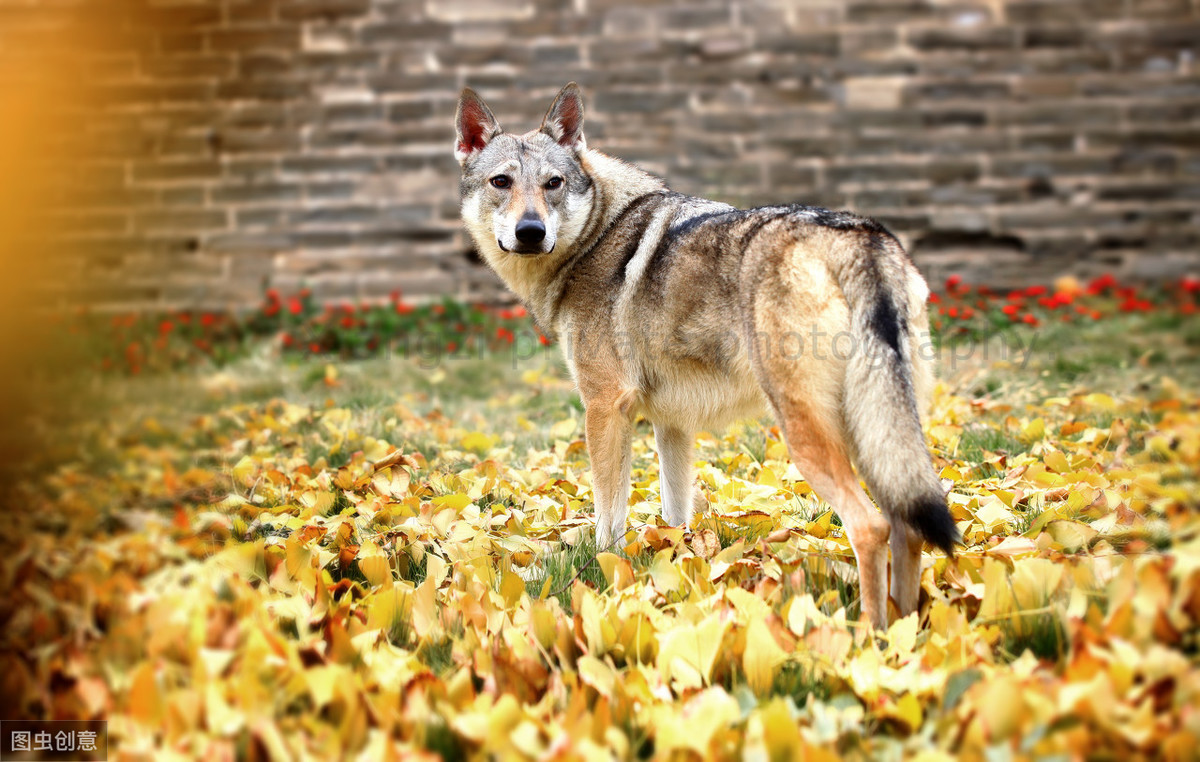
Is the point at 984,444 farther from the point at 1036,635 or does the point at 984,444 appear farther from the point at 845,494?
the point at 1036,635

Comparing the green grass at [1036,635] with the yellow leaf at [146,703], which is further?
the green grass at [1036,635]

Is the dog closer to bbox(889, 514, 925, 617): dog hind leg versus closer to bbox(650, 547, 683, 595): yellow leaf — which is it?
bbox(889, 514, 925, 617): dog hind leg

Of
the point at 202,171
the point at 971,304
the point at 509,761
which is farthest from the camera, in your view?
the point at 202,171

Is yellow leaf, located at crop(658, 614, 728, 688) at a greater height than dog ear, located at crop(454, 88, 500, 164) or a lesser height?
lesser

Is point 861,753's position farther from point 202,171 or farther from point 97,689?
point 202,171

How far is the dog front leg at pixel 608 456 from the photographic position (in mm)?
3143

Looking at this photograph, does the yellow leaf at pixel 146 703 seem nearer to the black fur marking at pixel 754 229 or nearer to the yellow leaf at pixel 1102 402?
the black fur marking at pixel 754 229

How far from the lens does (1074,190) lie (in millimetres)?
8164

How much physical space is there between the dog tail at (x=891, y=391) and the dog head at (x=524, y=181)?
52.9 inches

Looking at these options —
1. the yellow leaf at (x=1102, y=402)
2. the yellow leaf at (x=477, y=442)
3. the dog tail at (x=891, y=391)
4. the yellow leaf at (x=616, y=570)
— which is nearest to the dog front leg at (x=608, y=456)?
the yellow leaf at (x=616, y=570)

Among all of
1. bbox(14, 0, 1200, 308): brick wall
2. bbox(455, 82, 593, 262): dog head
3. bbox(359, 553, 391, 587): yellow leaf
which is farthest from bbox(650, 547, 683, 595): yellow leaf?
bbox(14, 0, 1200, 308): brick wall

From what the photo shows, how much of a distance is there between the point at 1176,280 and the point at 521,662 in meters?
8.43

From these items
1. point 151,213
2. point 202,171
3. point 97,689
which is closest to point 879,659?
point 97,689

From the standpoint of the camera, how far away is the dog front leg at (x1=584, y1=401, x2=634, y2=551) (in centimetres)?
314
